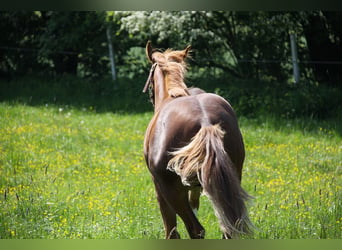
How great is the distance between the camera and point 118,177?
6477 millimetres

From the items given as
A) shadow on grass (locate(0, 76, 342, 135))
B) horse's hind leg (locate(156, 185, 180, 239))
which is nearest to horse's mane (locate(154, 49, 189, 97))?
horse's hind leg (locate(156, 185, 180, 239))

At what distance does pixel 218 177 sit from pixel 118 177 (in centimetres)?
332

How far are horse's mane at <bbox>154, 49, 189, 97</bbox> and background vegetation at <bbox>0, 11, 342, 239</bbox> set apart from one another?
0.32 m

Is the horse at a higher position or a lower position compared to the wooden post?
lower

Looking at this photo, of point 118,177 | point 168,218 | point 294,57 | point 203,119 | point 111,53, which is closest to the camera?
point 203,119

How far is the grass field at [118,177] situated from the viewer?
4.72 m

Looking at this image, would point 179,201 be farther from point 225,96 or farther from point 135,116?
point 225,96

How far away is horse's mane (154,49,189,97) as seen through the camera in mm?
4238

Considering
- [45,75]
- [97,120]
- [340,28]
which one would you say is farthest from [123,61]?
[340,28]

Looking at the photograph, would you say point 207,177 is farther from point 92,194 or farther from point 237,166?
point 92,194

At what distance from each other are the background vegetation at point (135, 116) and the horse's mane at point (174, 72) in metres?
0.32

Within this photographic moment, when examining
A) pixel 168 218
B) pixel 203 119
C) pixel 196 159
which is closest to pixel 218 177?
pixel 196 159

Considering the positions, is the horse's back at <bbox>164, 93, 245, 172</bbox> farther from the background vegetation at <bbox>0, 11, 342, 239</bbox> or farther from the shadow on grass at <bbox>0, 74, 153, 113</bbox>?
the shadow on grass at <bbox>0, 74, 153, 113</bbox>

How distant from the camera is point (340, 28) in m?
8.37
